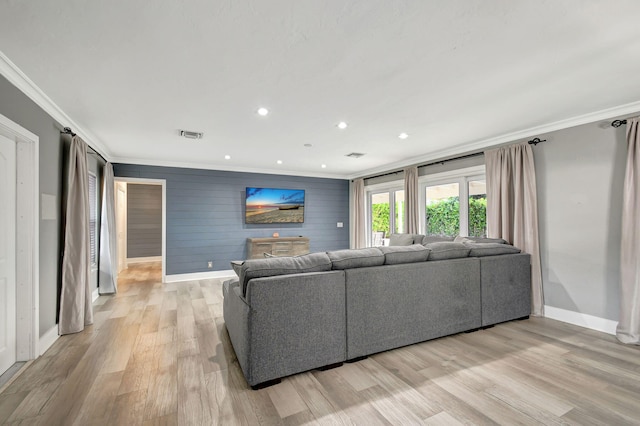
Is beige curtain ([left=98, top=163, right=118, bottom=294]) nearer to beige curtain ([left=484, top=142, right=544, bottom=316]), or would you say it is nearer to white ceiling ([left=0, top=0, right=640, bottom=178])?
white ceiling ([left=0, top=0, right=640, bottom=178])

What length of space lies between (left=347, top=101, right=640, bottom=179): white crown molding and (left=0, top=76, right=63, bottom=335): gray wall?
531 cm

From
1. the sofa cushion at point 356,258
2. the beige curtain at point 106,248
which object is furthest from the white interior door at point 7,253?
the sofa cushion at point 356,258

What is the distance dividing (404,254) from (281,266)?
123 cm

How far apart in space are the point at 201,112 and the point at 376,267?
99.4 inches

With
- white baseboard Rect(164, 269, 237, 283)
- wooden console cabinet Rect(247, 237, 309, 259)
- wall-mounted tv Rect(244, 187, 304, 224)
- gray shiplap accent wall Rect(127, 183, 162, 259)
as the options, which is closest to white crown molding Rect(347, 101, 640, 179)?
wall-mounted tv Rect(244, 187, 304, 224)

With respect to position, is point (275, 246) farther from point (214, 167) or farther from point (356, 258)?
point (356, 258)

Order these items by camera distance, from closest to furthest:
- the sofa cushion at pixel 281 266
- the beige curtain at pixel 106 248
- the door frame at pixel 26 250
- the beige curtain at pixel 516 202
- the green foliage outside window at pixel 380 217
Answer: the sofa cushion at pixel 281 266 → the door frame at pixel 26 250 → the beige curtain at pixel 516 202 → the beige curtain at pixel 106 248 → the green foliage outside window at pixel 380 217

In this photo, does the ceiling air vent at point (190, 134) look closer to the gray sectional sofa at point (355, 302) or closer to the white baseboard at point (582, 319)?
the gray sectional sofa at point (355, 302)

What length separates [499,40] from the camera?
6.24 ft

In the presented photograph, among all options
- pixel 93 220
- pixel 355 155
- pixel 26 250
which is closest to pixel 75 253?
pixel 26 250

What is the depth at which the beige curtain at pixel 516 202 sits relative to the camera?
146 inches

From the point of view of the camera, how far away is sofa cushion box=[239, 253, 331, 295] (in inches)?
87.4

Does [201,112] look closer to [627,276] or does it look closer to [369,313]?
[369,313]

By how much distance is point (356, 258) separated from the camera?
2566 mm
